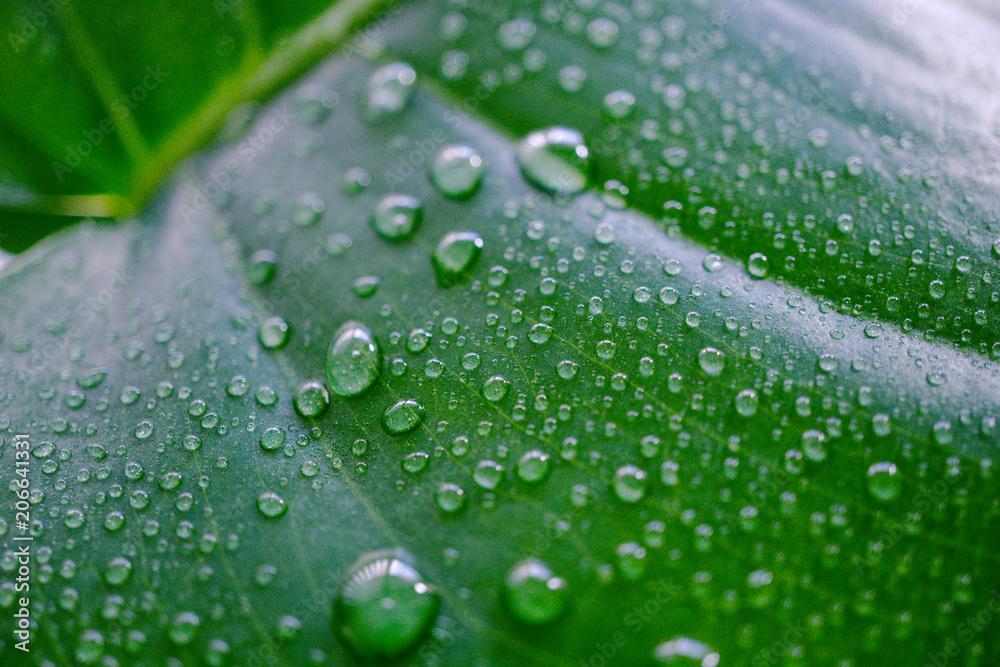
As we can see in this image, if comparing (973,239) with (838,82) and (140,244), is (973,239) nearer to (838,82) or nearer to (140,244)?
(838,82)

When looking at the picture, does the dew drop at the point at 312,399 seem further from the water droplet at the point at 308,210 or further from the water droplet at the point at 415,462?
the water droplet at the point at 308,210

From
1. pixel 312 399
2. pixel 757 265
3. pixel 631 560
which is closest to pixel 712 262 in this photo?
pixel 757 265

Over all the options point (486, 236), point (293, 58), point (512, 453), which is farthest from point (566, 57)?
point (512, 453)

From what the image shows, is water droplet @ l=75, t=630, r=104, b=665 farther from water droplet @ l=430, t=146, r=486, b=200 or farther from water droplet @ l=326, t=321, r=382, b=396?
water droplet @ l=430, t=146, r=486, b=200

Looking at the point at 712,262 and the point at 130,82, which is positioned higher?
the point at 712,262

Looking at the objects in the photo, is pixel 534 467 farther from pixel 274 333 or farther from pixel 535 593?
pixel 274 333
